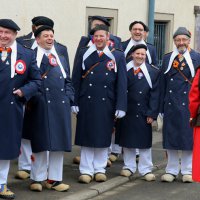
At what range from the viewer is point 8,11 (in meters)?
11.2

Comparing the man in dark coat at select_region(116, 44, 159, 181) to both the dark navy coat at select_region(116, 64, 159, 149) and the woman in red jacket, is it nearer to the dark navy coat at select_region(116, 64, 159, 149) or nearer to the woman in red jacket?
the dark navy coat at select_region(116, 64, 159, 149)

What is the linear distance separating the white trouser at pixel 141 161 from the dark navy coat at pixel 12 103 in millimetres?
2269

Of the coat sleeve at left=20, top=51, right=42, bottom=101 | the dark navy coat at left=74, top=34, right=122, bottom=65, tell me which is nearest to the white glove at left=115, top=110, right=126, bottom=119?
the dark navy coat at left=74, top=34, right=122, bottom=65

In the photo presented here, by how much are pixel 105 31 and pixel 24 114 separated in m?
1.60

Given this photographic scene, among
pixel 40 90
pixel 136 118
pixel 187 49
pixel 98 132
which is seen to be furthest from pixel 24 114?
pixel 187 49

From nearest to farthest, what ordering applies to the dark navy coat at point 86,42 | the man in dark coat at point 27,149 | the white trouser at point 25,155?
the man in dark coat at point 27,149, the white trouser at point 25,155, the dark navy coat at point 86,42

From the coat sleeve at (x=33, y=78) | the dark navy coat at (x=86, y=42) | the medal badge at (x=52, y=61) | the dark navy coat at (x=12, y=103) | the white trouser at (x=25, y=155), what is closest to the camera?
the dark navy coat at (x=12, y=103)

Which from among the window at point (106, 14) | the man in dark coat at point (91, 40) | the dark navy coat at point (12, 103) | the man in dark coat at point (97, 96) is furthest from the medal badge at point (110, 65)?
the window at point (106, 14)

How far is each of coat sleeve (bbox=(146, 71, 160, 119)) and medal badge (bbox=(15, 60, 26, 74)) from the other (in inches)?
90.6

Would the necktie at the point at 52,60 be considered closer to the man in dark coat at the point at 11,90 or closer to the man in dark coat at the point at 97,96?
Result: the man in dark coat at the point at 11,90

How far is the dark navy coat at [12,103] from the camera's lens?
26.1 feet

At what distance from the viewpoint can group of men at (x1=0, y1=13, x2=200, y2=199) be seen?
819cm

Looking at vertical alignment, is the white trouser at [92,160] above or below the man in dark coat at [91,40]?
below

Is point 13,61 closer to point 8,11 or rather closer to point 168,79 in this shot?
point 168,79
